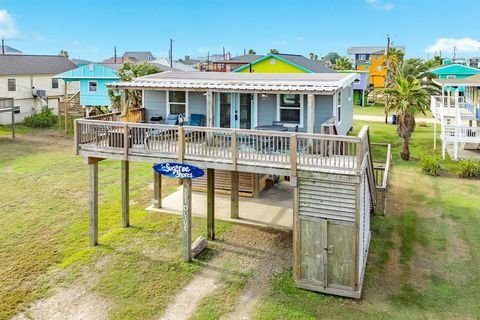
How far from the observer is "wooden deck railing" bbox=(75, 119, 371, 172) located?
10.8 m

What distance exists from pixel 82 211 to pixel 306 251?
32.0ft

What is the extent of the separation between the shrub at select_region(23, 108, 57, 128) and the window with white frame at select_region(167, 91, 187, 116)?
2636 centimetres

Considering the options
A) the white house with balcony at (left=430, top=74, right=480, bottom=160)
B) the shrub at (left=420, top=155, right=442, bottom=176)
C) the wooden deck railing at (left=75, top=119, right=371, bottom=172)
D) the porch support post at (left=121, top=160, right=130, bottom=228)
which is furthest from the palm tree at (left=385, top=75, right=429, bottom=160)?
the porch support post at (left=121, top=160, right=130, bottom=228)

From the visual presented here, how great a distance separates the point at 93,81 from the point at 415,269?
27.8m

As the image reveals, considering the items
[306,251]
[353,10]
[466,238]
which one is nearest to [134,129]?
[306,251]

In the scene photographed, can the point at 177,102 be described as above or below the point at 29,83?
below

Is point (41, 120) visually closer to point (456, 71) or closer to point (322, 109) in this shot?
point (322, 109)

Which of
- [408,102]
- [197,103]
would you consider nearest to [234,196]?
[197,103]

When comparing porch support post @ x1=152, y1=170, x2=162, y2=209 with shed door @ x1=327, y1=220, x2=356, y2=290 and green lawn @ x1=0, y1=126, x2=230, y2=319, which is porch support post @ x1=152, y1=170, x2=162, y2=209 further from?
shed door @ x1=327, y1=220, x2=356, y2=290

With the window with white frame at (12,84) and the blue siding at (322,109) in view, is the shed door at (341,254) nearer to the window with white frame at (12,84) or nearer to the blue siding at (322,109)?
the blue siding at (322,109)

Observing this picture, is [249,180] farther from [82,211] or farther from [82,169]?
[82,169]

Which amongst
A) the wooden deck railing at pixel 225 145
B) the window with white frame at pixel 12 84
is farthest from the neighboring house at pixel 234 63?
the wooden deck railing at pixel 225 145

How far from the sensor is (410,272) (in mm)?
12109

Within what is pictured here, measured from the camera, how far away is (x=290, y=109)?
1504cm
